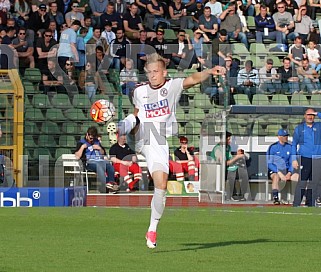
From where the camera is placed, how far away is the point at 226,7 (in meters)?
28.3

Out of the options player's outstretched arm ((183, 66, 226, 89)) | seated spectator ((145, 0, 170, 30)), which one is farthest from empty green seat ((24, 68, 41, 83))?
player's outstretched arm ((183, 66, 226, 89))

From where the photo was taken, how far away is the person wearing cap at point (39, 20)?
25.6 meters

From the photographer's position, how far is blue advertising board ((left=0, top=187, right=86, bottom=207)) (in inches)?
776

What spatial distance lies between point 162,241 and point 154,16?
1673 cm

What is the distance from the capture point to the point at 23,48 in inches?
985

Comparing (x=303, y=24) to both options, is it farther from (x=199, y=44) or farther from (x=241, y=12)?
(x=199, y=44)

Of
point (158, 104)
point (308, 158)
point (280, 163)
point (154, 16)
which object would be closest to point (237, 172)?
point (280, 163)

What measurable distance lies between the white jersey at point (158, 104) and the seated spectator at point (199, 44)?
14958 millimetres

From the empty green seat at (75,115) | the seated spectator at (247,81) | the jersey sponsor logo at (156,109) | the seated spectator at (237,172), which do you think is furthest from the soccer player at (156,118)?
the seated spectator at (247,81)

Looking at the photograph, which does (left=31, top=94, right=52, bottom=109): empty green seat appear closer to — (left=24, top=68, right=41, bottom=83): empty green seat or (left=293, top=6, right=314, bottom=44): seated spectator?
(left=24, top=68, right=41, bottom=83): empty green seat

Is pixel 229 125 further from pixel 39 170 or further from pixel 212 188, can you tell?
pixel 39 170

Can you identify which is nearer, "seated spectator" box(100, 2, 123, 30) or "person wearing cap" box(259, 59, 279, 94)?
"person wearing cap" box(259, 59, 279, 94)

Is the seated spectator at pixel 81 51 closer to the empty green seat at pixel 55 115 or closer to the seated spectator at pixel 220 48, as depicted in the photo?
the empty green seat at pixel 55 115

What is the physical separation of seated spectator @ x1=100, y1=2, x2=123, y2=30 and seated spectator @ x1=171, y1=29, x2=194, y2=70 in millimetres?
1658
